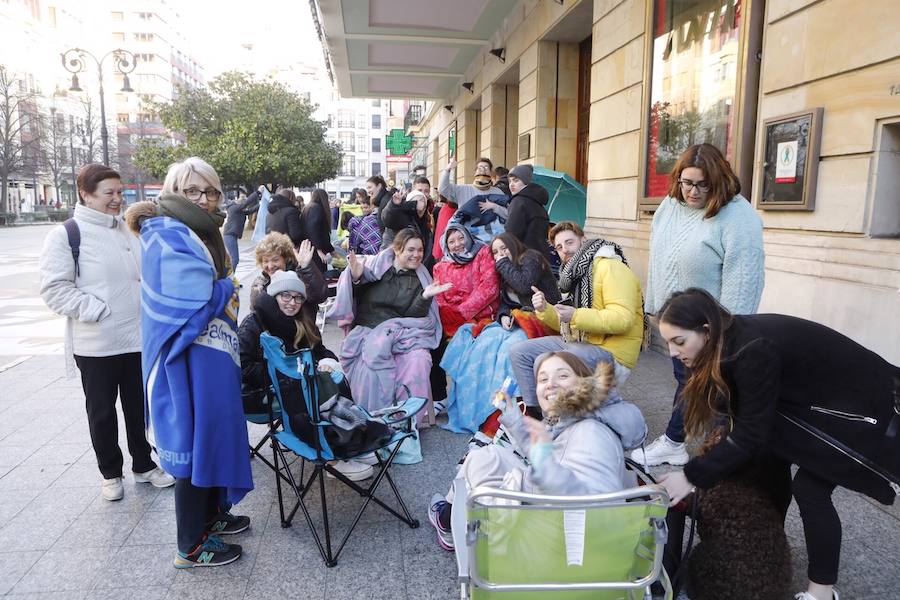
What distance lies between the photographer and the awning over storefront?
1152 centimetres

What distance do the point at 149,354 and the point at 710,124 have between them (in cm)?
533

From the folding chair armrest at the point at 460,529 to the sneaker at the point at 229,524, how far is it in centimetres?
140

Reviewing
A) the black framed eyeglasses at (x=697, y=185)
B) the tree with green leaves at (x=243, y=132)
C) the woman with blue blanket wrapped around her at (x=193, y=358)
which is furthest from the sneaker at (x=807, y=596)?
the tree with green leaves at (x=243, y=132)

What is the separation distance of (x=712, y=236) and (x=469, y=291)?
2002mm

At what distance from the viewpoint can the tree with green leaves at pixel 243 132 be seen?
28.5 metres

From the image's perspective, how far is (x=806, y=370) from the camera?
7.09ft

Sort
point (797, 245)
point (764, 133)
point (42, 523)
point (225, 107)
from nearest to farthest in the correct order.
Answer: point (42, 523)
point (797, 245)
point (764, 133)
point (225, 107)

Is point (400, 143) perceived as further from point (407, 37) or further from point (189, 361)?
point (189, 361)

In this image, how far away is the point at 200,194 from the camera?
2877 mm

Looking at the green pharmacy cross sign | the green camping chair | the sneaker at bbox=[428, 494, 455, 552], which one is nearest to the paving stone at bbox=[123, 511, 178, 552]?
the sneaker at bbox=[428, 494, 455, 552]

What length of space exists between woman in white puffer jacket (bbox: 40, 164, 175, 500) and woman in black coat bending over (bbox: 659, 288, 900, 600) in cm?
292

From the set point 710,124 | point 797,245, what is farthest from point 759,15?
point 797,245

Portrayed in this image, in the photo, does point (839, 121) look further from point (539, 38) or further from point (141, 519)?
point (539, 38)

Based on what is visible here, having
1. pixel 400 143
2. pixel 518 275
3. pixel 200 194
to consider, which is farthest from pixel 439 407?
pixel 400 143
